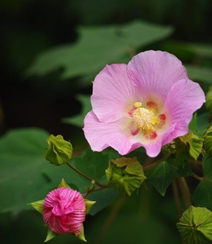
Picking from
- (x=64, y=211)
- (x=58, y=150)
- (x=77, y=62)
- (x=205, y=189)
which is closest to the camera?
(x=64, y=211)

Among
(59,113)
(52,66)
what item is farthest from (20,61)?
(52,66)

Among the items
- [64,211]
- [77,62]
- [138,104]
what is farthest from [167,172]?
[77,62]

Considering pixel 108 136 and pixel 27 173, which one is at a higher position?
pixel 108 136

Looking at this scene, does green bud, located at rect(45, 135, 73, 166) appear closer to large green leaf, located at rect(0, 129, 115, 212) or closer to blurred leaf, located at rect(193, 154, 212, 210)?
large green leaf, located at rect(0, 129, 115, 212)

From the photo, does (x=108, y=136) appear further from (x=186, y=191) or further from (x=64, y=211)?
(x=186, y=191)

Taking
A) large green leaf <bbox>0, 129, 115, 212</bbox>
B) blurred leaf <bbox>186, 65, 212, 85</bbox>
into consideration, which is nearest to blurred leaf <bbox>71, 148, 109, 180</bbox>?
large green leaf <bbox>0, 129, 115, 212</bbox>

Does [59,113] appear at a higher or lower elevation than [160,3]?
lower

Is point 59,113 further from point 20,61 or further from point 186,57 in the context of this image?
point 186,57
